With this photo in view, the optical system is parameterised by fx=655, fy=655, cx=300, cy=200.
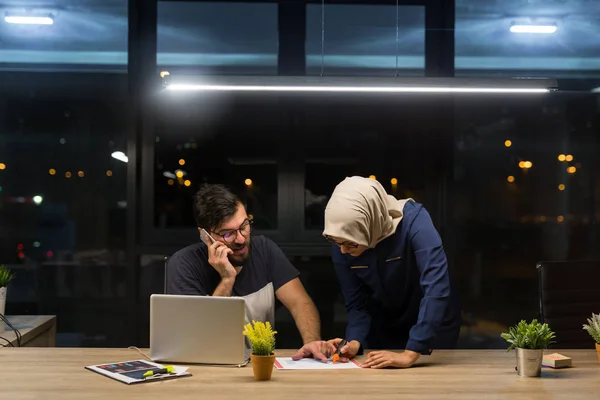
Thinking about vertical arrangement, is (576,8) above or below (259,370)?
above

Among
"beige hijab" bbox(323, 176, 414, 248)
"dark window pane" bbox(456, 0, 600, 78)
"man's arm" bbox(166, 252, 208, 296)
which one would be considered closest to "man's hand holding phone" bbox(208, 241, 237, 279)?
"man's arm" bbox(166, 252, 208, 296)

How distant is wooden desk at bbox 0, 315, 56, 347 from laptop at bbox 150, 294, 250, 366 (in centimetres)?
106

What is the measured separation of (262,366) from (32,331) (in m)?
1.68

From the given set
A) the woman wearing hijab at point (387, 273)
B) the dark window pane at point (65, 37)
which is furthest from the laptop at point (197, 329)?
the dark window pane at point (65, 37)

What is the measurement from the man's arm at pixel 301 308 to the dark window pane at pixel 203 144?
1113mm

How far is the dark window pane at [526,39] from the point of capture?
417 centimetres

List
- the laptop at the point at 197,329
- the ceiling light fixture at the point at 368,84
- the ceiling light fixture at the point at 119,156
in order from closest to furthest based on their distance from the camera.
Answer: the laptop at the point at 197,329 < the ceiling light fixture at the point at 368,84 < the ceiling light fixture at the point at 119,156

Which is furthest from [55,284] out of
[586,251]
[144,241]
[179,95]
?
[586,251]

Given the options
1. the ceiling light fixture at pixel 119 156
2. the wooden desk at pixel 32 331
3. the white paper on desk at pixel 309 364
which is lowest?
the wooden desk at pixel 32 331

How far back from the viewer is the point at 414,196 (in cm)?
416

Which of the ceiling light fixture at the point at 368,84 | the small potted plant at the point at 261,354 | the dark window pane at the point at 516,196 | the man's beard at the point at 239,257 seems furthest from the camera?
the dark window pane at the point at 516,196

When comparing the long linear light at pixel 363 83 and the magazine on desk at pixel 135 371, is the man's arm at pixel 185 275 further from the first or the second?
the long linear light at pixel 363 83

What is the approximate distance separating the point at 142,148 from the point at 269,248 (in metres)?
1.32

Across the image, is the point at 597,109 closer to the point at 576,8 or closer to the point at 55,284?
the point at 576,8
